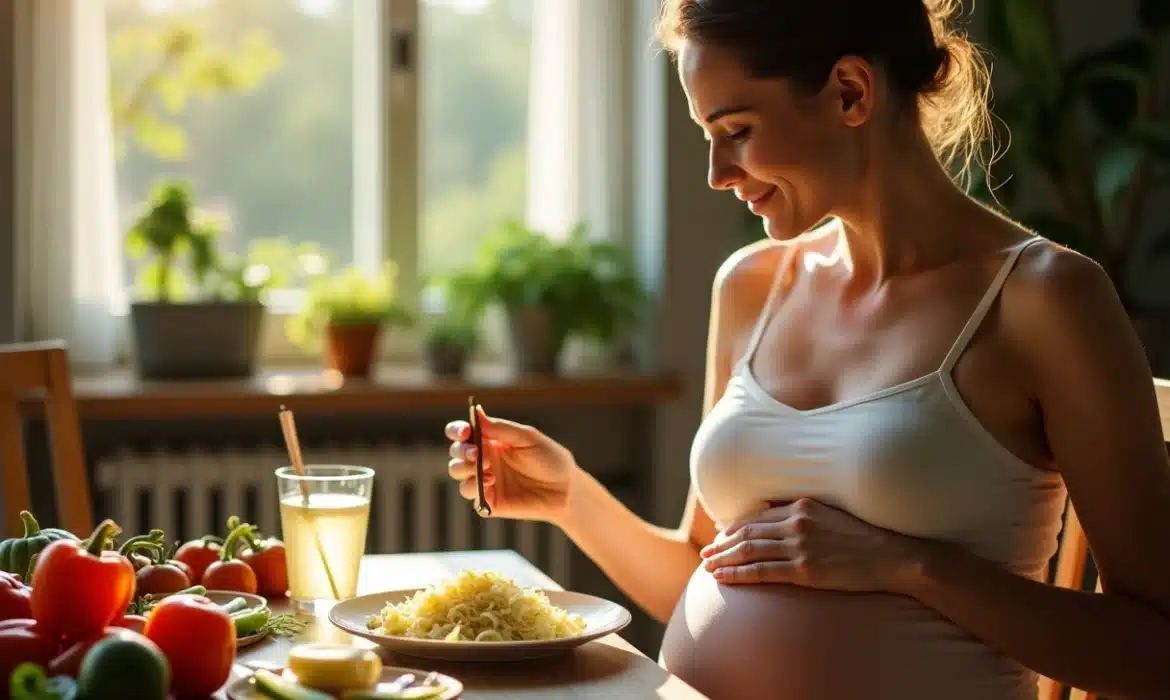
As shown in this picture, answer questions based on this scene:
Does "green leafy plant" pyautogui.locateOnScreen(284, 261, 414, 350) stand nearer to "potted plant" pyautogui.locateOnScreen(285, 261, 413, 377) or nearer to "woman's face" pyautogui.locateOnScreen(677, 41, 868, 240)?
"potted plant" pyautogui.locateOnScreen(285, 261, 413, 377)

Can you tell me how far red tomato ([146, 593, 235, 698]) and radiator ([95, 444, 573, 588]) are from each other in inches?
70.8

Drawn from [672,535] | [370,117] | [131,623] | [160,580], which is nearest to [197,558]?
[160,580]

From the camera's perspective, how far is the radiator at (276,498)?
2.75m

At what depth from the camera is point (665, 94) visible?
9.56ft

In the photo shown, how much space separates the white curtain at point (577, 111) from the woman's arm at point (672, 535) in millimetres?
1417

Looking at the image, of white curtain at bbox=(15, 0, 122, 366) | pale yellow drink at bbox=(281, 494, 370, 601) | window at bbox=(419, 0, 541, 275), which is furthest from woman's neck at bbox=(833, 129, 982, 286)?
white curtain at bbox=(15, 0, 122, 366)

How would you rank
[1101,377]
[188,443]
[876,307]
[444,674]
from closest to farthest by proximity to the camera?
1. [444,674]
2. [1101,377]
3. [876,307]
4. [188,443]

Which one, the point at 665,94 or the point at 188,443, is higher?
the point at 665,94

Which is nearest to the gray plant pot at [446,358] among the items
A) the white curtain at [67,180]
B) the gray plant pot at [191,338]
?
the gray plant pot at [191,338]

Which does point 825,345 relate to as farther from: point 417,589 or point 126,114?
point 126,114

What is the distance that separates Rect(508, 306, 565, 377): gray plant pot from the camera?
2.90 meters

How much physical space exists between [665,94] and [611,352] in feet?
1.86

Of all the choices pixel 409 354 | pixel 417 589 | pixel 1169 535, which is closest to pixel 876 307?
pixel 1169 535

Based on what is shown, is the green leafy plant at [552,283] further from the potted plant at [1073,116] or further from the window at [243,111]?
the potted plant at [1073,116]
